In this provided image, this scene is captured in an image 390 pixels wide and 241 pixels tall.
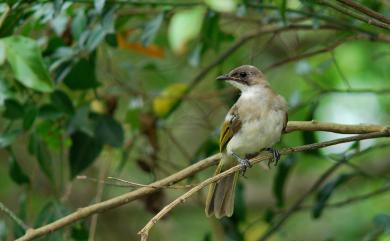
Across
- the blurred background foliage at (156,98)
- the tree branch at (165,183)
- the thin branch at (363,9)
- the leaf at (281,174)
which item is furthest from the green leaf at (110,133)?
the thin branch at (363,9)

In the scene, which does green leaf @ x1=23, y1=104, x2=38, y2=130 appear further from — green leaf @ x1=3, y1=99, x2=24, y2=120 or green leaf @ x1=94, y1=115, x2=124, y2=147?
green leaf @ x1=94, y1=115, x2=124, y2=147

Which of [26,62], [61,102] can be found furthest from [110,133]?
[26,62]

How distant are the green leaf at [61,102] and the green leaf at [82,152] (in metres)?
0.23

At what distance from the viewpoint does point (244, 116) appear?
465 centimetres

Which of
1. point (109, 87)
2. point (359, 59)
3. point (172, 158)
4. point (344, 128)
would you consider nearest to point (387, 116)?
point (359, 59)

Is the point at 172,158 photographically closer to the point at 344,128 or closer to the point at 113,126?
the point at 113,126

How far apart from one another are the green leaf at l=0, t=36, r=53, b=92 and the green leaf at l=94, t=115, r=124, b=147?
3.26 feet

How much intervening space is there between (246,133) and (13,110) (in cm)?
134

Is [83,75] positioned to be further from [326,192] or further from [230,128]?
[326,192]

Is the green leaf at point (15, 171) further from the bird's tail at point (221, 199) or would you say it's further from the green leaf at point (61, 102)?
the bird's tail at point (221, 199)

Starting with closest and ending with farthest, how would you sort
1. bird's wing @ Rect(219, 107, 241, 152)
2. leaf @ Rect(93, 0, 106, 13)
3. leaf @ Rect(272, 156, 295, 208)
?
leaf @ Rect(93, 0, 106, 13)
bird's wing @ Rect(219, 107, 241, 152)
leaf @ Rect(272, 156, 295, 208)

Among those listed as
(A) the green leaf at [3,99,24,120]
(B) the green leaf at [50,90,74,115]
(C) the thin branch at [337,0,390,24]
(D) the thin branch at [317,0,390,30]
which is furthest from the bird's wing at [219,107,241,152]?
(C) the thin branch at [337,0,390,24]

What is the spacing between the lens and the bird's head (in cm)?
500

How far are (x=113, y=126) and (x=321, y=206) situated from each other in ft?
4.68
